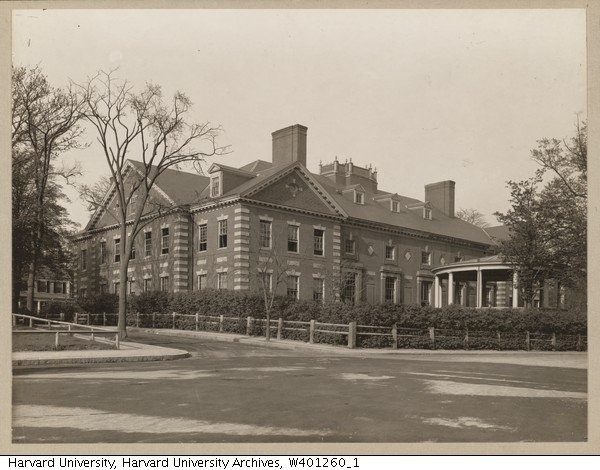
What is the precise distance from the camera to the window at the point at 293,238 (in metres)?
37.8

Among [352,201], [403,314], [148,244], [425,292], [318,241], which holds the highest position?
[352,201]

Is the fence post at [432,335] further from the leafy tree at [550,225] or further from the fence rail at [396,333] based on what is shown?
the leafy tree at [550,225]

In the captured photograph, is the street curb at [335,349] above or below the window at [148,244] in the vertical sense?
below

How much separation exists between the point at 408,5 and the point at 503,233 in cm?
5068

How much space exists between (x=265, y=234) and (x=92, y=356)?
20.8 metres

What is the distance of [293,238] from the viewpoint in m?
38.0

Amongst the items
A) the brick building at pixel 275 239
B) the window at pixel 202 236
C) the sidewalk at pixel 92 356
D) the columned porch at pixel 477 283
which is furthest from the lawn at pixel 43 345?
the columned porch at pixel 477 283

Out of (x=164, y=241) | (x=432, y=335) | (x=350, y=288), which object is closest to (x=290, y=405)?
(x=432, y=335)

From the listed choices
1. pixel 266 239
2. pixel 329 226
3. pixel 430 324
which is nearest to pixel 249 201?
pixel 266 239

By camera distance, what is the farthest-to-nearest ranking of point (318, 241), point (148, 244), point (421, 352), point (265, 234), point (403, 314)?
point (148, 244) → point (318, 241) → point (265, 234) → point (403, 314) → point (421, 352)

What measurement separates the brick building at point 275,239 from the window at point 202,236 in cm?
6

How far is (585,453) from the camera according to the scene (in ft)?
25.1

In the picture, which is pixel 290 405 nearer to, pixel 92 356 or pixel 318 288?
pixel 92 356
